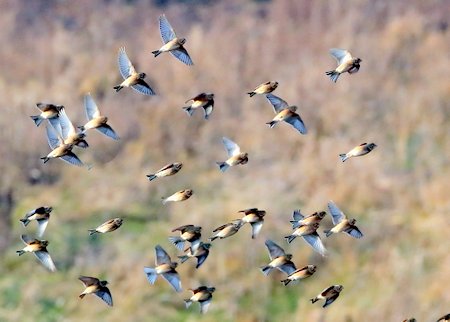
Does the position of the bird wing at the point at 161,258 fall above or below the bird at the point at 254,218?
below

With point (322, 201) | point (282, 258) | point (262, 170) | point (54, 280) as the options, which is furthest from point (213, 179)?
point (282, 258)

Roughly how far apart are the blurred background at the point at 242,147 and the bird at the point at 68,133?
573 centimetres

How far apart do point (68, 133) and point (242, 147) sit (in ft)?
27.8

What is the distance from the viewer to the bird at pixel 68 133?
290 inches

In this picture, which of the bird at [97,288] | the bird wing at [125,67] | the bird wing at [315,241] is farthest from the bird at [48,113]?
the bird wing at [315,241]

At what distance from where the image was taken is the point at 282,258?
8.00 m

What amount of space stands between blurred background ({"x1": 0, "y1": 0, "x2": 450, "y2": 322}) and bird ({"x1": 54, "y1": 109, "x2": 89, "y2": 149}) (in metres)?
5.73

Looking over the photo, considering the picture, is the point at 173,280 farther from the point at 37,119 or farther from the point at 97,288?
the point at 37,119

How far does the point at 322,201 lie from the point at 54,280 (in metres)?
3.15

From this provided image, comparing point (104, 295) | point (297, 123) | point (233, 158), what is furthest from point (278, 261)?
point (104, 295)

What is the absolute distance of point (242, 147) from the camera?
15.9 meters

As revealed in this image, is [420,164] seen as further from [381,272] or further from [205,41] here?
[205,41]

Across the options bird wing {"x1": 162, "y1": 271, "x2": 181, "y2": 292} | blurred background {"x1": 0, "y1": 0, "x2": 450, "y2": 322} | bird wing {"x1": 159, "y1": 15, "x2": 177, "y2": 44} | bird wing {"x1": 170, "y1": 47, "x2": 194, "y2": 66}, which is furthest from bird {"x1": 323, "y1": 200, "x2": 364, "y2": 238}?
blurred background {"x1": 0, "y1": 0, "x2": 450, "y2": 322}

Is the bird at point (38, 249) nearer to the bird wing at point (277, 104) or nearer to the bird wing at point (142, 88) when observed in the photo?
the bird wing at point (142, 88)
